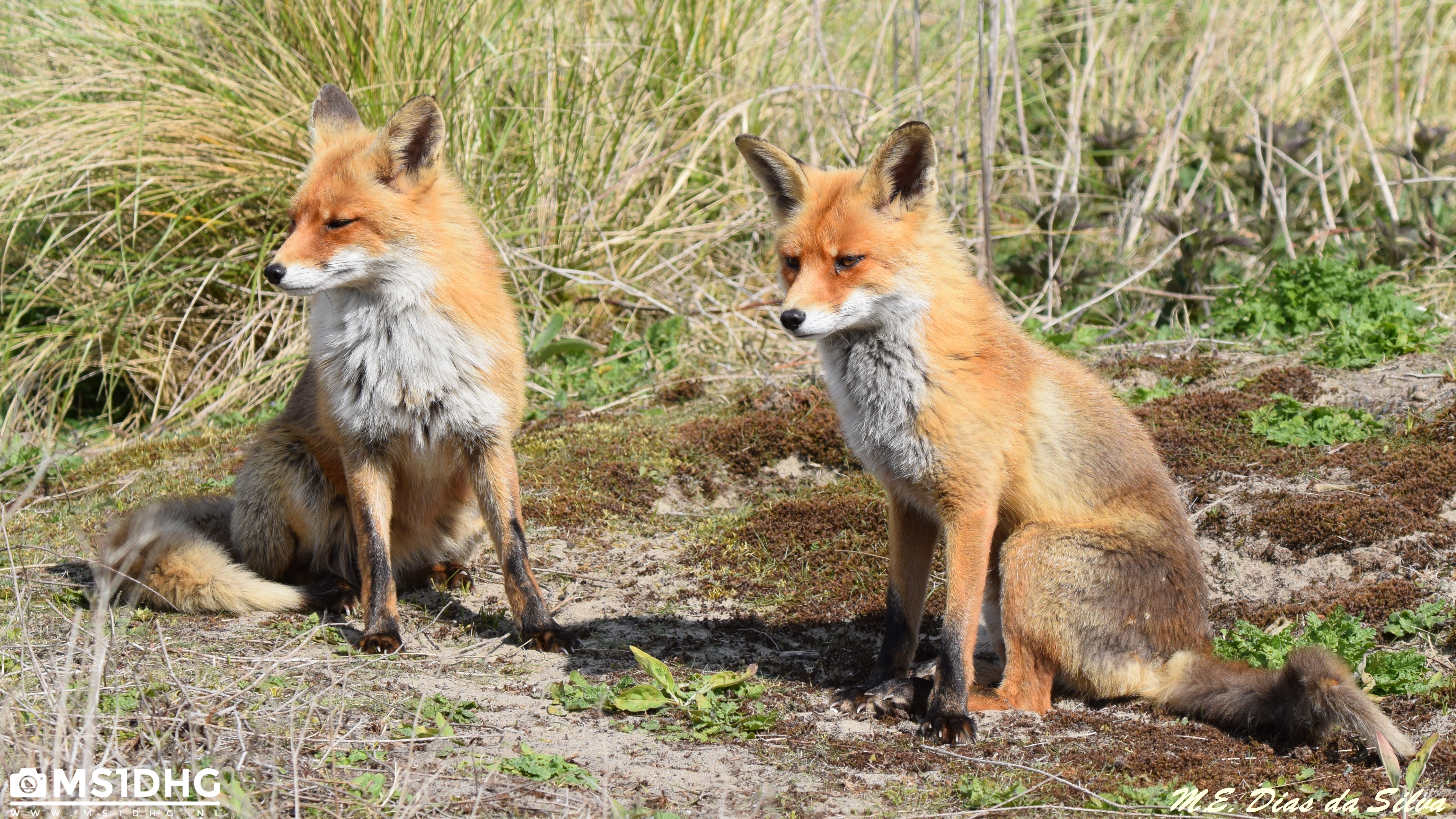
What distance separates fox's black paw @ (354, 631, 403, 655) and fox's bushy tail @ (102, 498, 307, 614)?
0.53 metres

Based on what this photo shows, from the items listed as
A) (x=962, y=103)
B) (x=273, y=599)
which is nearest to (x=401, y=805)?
(x=273, y=599)

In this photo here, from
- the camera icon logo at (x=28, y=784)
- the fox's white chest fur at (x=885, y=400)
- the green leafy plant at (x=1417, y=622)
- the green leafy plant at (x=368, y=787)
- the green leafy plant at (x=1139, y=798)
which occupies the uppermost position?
the fox's white chest fur at (x=885, y=400)

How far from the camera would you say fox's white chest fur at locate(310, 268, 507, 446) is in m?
4.43

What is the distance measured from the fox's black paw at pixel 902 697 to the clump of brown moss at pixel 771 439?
2.23 m

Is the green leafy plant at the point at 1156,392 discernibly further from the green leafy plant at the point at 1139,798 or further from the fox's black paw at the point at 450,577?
the fox's black paw at the point at 450,577

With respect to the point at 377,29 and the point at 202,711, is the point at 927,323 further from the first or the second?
the point at 377,29

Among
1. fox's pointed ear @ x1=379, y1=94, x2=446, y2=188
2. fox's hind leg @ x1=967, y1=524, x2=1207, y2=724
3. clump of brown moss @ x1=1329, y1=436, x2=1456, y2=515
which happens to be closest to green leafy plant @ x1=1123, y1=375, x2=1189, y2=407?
clump of brown moss @ x1=1329, y1=436, x2=1456, y2=515

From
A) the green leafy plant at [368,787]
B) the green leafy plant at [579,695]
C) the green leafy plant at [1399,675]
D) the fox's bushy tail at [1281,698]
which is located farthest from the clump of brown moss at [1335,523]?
the green leafy plant at [368,787]

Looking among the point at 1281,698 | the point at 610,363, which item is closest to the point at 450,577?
the point at 610,363

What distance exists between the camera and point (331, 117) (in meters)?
4.89

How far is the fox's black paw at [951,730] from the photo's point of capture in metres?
3.69

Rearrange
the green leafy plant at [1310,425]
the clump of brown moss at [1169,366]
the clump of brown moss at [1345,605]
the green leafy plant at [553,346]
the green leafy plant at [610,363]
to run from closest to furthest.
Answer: the clump of brown moss at [1345,605] → the green leafy plant at [1310,425] → the clump of brown moss at [1169,366] → the green leafy plant at [610,363] → the green leafy plant at [553,346]

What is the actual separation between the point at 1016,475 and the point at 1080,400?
1.41 ft

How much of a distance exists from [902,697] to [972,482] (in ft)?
2.56
